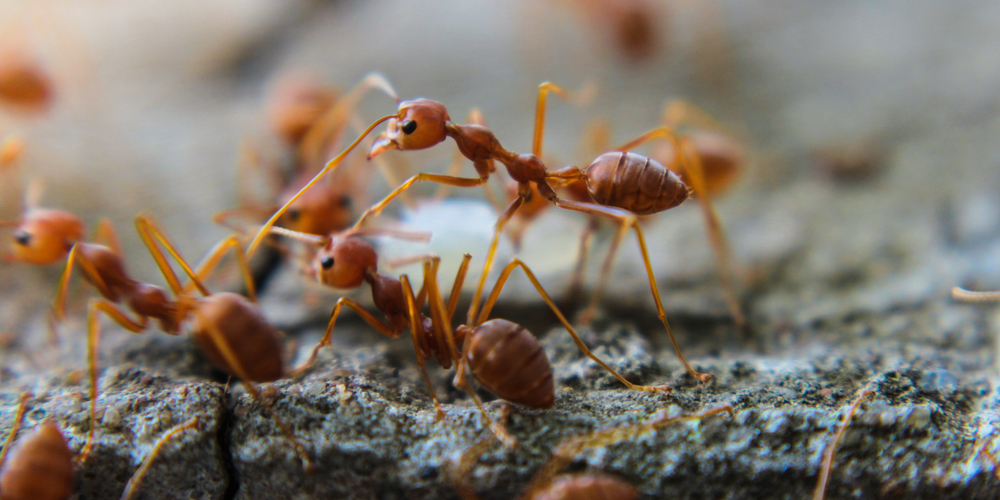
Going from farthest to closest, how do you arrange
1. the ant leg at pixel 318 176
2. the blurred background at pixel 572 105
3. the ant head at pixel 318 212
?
1. the blurred background at pixel 572 105
2. the ant head at pixel 318 212
3. the ant leg at pixel 318 176

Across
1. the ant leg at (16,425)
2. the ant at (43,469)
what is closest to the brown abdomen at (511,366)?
the ant at (43,469)

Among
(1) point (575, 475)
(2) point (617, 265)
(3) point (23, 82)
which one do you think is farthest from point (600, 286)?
(3) point (23, 82)

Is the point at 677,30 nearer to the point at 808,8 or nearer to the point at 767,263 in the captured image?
the point at 808,8

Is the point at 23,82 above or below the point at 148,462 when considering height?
Answer: above

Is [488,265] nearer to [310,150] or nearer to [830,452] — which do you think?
[830,452]

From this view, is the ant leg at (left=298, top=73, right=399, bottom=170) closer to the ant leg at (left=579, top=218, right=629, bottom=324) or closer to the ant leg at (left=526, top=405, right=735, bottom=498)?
the ant leg at (left=579, top=218, right=629, bottom=324)

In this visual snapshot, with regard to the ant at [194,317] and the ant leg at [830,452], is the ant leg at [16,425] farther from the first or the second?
the ant leg at [830,452]

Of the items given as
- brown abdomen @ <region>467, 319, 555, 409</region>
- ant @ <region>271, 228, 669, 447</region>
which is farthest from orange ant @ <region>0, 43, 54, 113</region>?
brown abdomen @ <region>467, 319, 555, 409</region>
